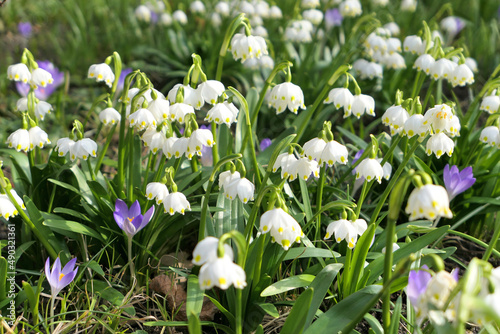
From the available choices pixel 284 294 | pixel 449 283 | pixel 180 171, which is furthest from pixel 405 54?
pixel 449 283

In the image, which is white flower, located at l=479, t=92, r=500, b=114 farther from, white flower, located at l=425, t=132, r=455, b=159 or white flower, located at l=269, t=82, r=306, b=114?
white flower, located at l=269, t=82, r=306, b=114

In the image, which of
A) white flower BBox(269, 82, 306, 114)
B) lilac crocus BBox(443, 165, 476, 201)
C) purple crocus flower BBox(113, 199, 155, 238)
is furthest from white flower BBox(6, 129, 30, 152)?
lilac crocus BBox(443, 165, 476, 201)

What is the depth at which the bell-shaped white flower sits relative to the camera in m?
2.28

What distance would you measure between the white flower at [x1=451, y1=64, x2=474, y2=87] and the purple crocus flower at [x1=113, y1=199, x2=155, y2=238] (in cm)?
156

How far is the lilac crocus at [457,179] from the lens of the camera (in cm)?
230

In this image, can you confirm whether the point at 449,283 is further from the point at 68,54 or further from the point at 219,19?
the point at 68,54

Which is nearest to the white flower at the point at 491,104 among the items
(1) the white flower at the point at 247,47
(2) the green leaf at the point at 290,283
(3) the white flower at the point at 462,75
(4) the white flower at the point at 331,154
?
(3) the white flower at the point at 462,75

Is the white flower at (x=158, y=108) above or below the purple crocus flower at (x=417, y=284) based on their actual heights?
above

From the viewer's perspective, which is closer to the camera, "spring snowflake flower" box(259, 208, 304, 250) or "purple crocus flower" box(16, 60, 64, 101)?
"spring snowflake flower" box(259, 208, 304, 250)

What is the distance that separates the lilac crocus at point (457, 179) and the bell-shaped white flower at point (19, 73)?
192 cm

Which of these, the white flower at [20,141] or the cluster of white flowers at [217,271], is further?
the white flower at [20,141]

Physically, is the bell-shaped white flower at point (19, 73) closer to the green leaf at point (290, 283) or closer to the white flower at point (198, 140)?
the white flower at point (198, 140)

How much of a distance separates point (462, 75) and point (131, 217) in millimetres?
1665

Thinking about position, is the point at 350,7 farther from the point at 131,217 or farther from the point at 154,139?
the point at 131,217
